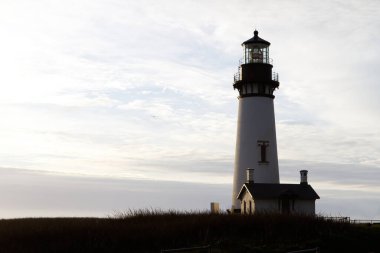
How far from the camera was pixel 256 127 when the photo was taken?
1682 inches

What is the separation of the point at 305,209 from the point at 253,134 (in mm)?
6283

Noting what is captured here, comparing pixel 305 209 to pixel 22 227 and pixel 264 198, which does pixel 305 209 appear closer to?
pixel 264 198

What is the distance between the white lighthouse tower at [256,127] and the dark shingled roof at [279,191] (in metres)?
1.61

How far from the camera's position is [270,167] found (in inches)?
1676

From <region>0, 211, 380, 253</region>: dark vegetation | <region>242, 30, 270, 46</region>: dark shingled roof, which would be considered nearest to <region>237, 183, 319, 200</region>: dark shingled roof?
<region>0, 211, 380, 253</region>: dark vegetation

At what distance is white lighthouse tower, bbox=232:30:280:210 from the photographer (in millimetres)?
42469

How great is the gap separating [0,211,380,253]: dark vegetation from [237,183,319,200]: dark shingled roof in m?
8.16

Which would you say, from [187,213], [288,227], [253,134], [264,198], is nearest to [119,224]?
[187,213]

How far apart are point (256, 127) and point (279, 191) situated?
16.4 feet

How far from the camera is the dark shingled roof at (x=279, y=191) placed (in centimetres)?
3975

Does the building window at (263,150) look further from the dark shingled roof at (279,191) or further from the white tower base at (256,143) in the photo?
the dark shingled roof at (279,191)

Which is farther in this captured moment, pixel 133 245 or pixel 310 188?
pixel 310 188

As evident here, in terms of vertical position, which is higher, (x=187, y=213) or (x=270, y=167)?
(x=270, y=167)

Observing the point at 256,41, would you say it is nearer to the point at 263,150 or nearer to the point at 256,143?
the point at 256,143
